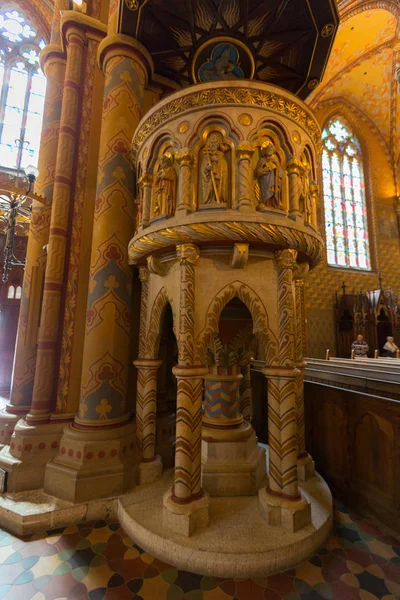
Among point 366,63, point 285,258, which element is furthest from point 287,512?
point 366,63

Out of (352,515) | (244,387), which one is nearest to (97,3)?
(244,387)

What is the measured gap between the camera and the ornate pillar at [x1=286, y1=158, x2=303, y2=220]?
3174 millimetres

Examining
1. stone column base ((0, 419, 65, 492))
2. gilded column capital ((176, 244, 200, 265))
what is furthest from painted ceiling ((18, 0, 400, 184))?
stone column base ((0, 419, 65, 492))

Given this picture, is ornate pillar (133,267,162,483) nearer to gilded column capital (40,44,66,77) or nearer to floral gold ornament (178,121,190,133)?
floral gold ornament (178,121,190,133)

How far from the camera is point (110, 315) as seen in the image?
3.80 metres

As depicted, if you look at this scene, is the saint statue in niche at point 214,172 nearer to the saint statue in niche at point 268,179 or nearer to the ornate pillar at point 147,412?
the saint statue in niche at point 268,179

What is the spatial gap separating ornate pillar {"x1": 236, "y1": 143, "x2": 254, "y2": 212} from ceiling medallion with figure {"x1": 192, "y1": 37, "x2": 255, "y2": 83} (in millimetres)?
1919

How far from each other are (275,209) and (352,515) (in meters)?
3.44

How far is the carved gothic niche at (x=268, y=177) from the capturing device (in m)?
3.07

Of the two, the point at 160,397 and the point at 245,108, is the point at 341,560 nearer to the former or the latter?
the point at 160,397

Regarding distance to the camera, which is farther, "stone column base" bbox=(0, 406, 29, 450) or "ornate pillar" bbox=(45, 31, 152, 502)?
"stone column base" bbox=(0, 406, 29, 450)

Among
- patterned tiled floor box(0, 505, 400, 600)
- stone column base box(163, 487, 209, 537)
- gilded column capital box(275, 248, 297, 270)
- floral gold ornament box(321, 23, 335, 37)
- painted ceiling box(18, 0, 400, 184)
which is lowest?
patterned tiled floor box(0, 505, 400, 600)

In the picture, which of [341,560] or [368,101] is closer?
[341,560]

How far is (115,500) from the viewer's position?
3.26m
